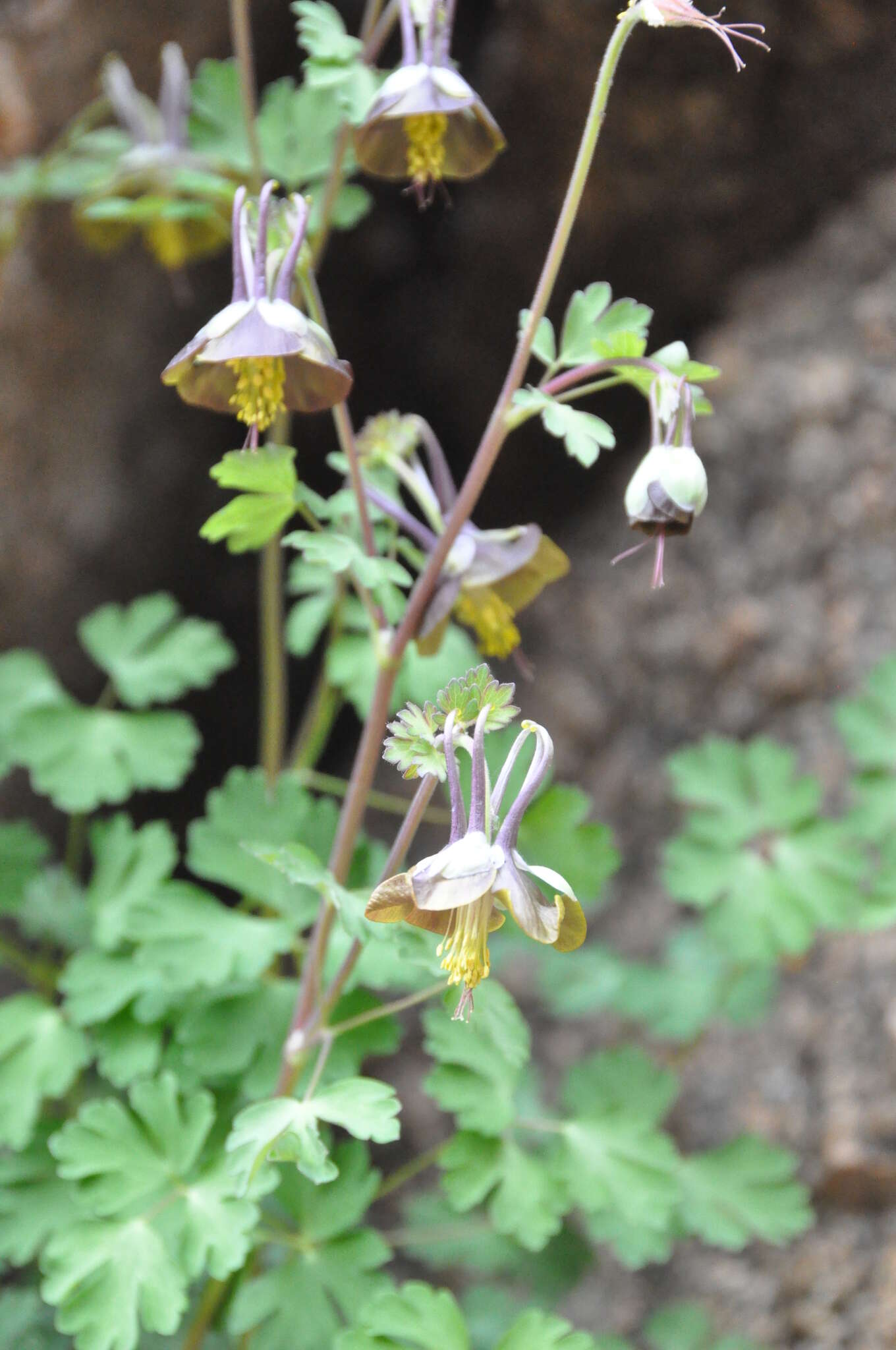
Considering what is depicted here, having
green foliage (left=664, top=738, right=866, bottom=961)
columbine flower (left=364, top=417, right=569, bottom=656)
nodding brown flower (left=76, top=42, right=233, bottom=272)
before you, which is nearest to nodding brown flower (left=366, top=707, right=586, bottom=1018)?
columbine flower (left=364, top=417, right=569, bottom=656)

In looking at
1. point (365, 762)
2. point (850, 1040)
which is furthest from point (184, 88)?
point (850, 1040)

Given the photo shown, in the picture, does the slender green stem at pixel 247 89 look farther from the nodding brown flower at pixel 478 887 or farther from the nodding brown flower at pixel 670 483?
the nodding brown flower at pixel 478 887

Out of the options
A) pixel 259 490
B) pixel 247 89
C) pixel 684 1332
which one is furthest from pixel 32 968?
pixel 247 89

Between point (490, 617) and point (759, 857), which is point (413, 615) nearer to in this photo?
point (490, 617)

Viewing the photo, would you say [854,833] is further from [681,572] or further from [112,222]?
[112,222]

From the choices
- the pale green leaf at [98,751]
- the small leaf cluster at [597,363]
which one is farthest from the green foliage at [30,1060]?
the small leaf cluster at [597,363]
